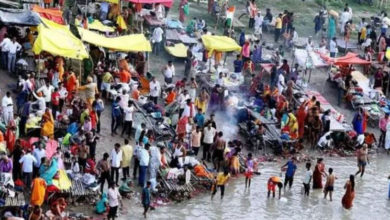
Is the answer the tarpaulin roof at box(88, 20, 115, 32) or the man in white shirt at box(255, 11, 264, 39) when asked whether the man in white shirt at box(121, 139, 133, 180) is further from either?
the man in white shirt at box(255, 11, 264, 39)

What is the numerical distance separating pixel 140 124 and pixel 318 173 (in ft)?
18.0

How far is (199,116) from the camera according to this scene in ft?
89.8

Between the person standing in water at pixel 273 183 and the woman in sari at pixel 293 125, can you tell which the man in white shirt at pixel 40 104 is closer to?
the person standing in water at pixel 273 183

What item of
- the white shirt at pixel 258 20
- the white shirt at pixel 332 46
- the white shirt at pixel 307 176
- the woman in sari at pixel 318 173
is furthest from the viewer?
the white shirt at pixel 258 20

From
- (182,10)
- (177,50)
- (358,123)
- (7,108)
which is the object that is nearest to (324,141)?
(358,123)

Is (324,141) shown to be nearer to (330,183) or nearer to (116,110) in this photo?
(330,183)

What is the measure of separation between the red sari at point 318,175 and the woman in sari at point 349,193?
1.03 meters

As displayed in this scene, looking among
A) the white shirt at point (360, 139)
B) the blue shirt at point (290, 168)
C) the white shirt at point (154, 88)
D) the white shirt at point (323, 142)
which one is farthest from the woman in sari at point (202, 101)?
the white shirt at point (360, 139)

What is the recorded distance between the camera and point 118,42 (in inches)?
1145

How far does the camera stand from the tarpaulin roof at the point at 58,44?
26828 millimetres

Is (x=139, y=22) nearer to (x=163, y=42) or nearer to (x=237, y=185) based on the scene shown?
(x=163, y=42)

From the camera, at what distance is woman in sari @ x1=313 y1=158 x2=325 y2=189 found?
25109mm

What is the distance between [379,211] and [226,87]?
8.22 metres

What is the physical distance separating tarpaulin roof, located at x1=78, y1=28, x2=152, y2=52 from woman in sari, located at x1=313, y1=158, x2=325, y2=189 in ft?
24.0
